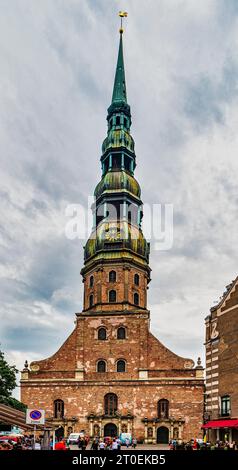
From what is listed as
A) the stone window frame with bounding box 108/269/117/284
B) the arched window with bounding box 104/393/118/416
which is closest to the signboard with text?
the arched window with bounding box 104/393/118/416

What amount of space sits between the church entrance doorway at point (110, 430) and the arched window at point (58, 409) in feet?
15.0

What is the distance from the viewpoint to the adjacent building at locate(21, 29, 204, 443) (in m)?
51.9

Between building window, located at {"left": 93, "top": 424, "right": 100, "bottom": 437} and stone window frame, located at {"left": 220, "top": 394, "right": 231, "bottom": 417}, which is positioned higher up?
stone window frame, located at {"left": 220, "top": 394, "right": 231, "bottom": 417}

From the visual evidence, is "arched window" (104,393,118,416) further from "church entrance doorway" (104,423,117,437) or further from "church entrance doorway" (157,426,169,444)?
"church entrance doorway" (157,426,169,444)

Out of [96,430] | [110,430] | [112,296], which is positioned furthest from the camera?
[112,296]

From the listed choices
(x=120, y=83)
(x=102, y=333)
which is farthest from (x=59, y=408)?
(x=120, y=83)

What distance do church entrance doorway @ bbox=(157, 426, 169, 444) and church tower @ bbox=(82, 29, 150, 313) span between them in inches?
478

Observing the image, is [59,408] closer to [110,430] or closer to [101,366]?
[110,430]

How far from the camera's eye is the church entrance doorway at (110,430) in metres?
52.0

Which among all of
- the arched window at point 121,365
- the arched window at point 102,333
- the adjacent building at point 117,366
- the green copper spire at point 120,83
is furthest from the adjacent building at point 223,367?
the green copper spire at point 120,83

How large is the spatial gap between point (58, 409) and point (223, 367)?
2307cm

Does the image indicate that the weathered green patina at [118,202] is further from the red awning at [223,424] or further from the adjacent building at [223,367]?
the red awning at [223,424]

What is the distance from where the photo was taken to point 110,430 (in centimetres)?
5209
